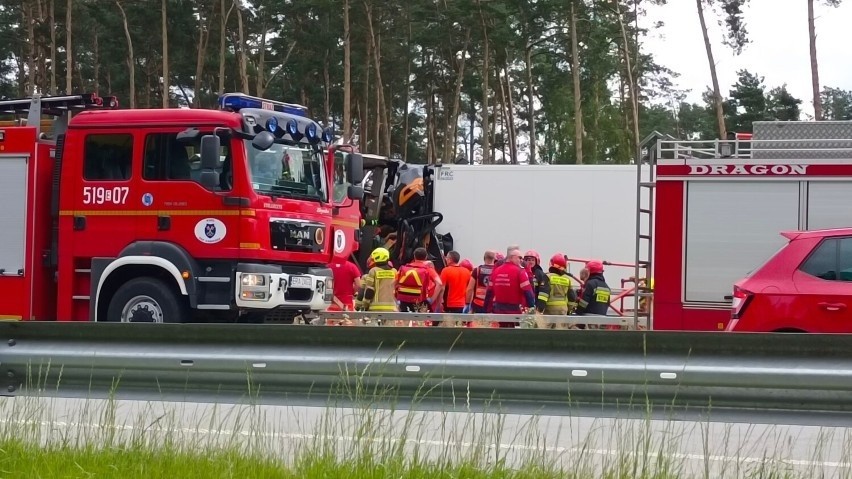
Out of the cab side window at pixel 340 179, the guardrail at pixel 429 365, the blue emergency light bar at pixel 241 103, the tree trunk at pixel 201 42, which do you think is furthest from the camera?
the tree trunk at pixel 201 42

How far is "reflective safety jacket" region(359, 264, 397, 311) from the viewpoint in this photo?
15.1 m

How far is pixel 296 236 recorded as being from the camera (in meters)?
12.5

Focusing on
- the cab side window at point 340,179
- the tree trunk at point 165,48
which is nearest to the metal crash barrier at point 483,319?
the cab side window at point 340,179

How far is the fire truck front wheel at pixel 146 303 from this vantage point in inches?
467

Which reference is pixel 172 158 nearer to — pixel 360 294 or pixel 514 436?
pixel 360 294

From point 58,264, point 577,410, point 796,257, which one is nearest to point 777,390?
point 577,410

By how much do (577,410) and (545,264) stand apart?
56.4 feet

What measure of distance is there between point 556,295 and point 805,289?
6.46m

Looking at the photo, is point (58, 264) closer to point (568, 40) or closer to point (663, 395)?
point (663, 395)

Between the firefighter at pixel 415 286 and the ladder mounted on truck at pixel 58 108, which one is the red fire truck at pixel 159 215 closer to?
the ladder mounted on truck at pixel 58 108

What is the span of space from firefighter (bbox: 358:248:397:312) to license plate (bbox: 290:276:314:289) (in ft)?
8.40

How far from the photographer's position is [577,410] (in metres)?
5.05

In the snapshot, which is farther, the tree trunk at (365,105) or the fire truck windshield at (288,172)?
the tree trunk at (365,105)

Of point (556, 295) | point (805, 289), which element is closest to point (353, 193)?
point (556, 295)
